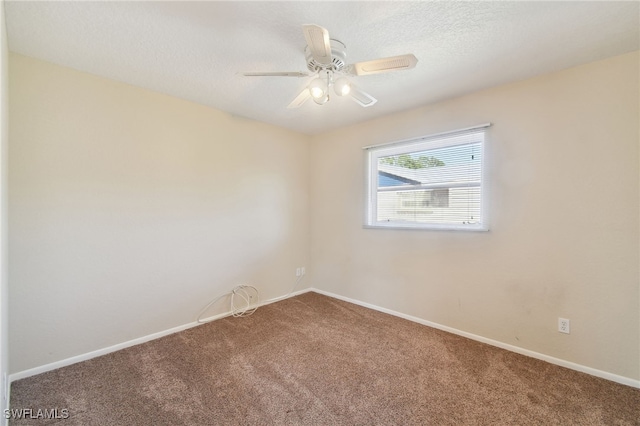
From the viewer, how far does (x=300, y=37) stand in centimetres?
171

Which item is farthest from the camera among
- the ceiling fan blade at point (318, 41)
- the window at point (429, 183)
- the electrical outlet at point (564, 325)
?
the window at point (429, 183)

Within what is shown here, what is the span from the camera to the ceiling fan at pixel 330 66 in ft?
4.52

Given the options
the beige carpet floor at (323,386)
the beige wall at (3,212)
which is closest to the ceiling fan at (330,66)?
the beige wall at (3,212)

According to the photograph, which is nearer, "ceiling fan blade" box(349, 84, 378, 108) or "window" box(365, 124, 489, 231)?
"ceiling fan blade" box(349, 84, 378, 108)

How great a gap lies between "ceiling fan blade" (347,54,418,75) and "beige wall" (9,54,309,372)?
1980 millimetres

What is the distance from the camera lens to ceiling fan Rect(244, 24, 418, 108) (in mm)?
1378

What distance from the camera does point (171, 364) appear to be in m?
2.12

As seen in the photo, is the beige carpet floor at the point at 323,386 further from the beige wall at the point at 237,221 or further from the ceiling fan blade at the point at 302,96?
the ceiling fan blade at the point at 302,96

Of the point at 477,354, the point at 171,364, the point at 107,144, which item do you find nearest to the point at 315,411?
the point at 171,364

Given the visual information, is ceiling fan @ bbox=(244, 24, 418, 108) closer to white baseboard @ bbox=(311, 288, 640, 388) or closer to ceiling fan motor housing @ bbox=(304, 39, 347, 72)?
ceiling fan motor housing @ bbox=(304, 39, 347, 72)

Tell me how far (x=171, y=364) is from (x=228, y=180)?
1.89 metres

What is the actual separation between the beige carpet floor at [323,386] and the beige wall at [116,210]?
0.41 m

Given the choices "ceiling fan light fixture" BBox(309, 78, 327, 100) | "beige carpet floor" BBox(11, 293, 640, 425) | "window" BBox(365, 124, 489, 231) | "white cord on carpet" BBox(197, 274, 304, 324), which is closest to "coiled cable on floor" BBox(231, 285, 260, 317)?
"white cord on carpet" BBox(197, 274, 304, 324)

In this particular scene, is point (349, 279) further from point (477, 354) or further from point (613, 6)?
point (613, 6)
